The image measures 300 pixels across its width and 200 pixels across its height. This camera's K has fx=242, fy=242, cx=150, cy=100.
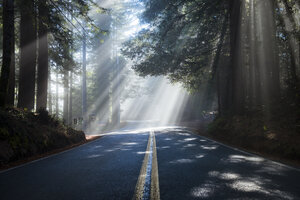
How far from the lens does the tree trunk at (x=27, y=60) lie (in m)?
13.5

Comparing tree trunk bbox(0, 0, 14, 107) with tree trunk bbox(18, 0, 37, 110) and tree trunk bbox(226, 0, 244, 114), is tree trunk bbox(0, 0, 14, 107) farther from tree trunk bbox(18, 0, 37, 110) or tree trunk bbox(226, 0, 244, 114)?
tree trunk bbox(226, 0, 244, 114)

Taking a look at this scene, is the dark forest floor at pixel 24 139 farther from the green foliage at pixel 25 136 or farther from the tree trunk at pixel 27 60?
the tree trunk at pixel 27 60

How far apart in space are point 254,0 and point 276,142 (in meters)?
12.3

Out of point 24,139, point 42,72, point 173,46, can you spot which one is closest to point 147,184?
point 24,139

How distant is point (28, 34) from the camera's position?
45.4 ft

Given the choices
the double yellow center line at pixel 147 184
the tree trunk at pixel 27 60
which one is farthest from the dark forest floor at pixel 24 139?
the double yellow center line at pixel 147 184

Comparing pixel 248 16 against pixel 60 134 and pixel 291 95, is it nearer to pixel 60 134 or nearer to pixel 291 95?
pixel 291 95

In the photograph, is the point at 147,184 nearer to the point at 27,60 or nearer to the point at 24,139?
the point at 24,139

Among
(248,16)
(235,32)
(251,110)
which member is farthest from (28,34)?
(248,16)

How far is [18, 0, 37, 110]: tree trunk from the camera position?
13453 mm

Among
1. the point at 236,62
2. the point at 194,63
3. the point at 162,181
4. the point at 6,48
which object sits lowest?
the point at 162,181

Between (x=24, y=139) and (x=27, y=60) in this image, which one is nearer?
(x=24, y=139)

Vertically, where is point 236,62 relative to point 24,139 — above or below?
above

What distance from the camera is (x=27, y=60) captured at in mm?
13875
